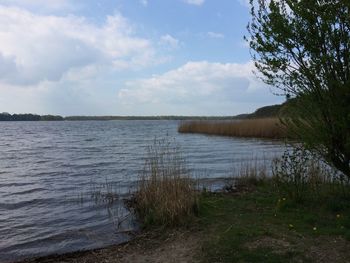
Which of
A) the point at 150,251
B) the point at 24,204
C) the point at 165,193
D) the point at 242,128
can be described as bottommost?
the point at 24,204

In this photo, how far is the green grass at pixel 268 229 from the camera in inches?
271

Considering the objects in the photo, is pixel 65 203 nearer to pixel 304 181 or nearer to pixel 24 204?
pixel 24 204

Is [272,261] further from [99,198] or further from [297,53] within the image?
[99,198]

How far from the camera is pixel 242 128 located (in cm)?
4344

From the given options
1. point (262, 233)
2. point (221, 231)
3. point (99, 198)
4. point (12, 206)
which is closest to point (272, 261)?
point (262, 233)

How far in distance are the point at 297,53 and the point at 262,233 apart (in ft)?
11.6

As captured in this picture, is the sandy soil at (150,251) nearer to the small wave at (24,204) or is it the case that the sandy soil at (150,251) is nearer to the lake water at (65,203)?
the lake water at (65,203)

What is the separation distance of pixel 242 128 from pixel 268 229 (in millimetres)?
35800

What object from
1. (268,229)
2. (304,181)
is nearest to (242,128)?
(304,181)

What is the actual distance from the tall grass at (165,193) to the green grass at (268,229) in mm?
444

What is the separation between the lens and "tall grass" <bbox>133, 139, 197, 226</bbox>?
30.0 feet

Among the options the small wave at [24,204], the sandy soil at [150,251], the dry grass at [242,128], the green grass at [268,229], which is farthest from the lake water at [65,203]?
the dry grass at [242,128]

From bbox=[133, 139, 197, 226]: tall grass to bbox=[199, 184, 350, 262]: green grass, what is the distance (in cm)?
44

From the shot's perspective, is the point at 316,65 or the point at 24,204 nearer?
the point at 316,65
